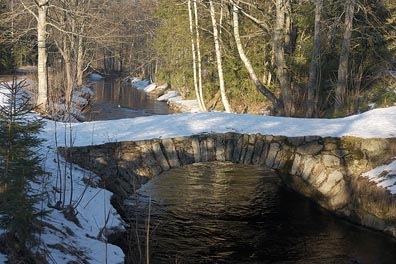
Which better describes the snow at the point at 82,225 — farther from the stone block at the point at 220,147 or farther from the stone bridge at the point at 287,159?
the stone block at the point at 220,147

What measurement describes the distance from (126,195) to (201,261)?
206cm

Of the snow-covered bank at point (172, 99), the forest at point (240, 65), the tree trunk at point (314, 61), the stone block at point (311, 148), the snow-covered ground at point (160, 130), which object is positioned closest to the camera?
the forest at point (240, 65)

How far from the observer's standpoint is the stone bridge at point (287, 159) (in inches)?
300

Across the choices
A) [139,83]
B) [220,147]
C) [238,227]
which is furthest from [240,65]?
[139,83]

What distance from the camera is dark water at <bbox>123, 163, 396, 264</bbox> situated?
21.9 ft

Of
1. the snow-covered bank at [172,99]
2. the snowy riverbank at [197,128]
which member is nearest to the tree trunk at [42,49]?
the snowy riverbank at [197,128]

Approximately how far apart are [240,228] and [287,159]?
68.9 inches

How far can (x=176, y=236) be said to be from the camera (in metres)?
7.35

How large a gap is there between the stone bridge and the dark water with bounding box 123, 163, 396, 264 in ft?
1.44

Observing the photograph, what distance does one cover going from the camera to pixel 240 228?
7.89 metres

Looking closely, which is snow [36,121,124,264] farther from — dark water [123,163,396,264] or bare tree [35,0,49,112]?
bare tree [35,0,49,112]

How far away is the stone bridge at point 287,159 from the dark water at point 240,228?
438mm

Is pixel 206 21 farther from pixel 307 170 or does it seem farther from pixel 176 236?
pixel 176 236

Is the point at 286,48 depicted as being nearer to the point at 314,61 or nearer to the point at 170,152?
the point at 314,61
